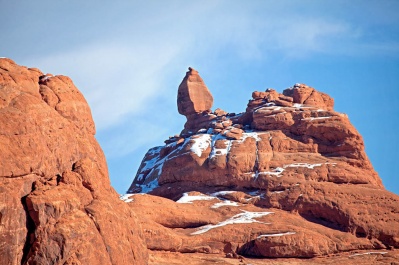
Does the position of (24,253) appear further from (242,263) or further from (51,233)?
(242,263)

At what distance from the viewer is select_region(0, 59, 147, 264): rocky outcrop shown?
59.4 metres

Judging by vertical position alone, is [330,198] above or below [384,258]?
above

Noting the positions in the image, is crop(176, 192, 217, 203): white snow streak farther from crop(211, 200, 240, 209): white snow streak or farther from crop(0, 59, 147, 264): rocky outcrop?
crop(0, 59, 147, 264): rocky outcrop

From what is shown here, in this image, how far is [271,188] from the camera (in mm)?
99875

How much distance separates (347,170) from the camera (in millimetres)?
102438

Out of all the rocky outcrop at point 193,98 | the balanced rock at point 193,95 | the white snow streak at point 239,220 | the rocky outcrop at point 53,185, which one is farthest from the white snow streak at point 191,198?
the balanced rock at point 193,95

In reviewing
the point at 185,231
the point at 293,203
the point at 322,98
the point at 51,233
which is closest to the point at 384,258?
the point at 293,203

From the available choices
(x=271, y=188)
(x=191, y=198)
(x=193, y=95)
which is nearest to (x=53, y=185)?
(x=191, y=198)

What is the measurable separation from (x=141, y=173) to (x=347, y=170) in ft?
104

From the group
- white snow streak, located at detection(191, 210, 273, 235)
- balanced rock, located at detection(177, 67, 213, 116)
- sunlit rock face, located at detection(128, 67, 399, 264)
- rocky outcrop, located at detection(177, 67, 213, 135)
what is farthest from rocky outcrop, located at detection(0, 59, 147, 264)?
balanced rock, located at detection(177, 67, 213, 116)

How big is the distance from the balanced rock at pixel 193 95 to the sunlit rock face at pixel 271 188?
10.8m

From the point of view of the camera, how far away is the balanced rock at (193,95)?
427 feet

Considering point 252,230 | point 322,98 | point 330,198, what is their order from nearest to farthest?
1. point 252,230
2. point 330,198
3. point 322,98

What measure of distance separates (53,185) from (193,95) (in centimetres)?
6871
